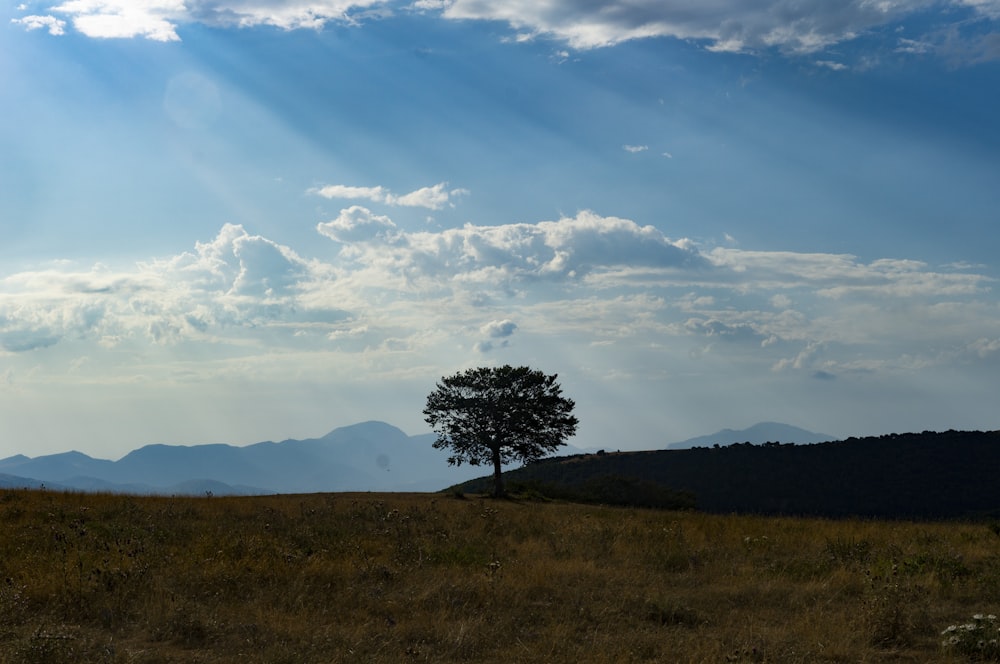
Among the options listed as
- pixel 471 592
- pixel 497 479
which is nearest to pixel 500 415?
pixel 497 479

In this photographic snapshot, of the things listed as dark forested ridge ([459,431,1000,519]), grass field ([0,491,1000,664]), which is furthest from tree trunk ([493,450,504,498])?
grass field ([0,491,1000,664])

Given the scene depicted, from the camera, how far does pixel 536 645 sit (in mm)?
9148

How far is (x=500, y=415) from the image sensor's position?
4981 cm

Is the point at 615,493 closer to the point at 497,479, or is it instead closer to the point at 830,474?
the point at 497,479

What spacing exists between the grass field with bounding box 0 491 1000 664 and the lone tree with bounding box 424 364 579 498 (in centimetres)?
3067

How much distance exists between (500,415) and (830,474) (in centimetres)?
4998

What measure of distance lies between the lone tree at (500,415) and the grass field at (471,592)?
3067 centimetres

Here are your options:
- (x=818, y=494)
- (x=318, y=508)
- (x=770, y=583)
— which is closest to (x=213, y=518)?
(x=318, y=508)

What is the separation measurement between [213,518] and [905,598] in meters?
15.7

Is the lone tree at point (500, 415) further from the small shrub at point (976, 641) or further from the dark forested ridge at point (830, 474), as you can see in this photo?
the small shrub at point (976, 641)

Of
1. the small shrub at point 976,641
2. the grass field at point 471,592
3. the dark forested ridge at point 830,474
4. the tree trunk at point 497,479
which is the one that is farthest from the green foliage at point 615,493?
the small shrub at point 976,641

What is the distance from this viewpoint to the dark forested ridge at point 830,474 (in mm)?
70688

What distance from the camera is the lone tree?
50.1m

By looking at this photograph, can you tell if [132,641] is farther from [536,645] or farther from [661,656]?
[661,656]
